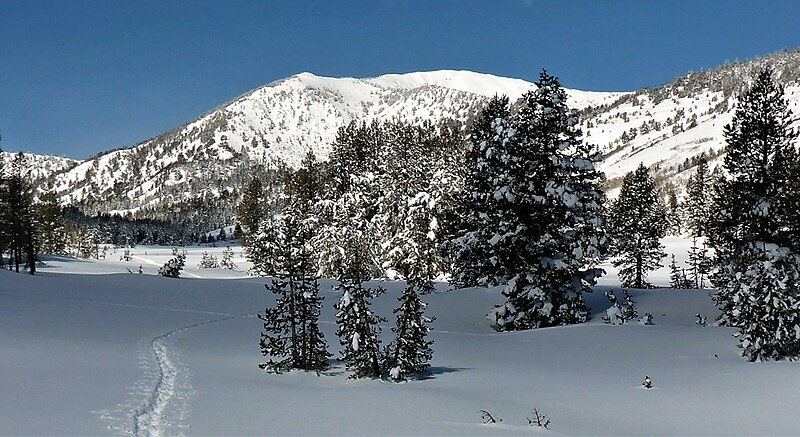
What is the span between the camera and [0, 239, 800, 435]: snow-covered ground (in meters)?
8.66

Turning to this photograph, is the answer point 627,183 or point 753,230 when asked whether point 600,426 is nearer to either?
point 753,230

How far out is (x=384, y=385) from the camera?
12703 millimetres

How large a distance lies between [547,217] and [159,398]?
1751cm

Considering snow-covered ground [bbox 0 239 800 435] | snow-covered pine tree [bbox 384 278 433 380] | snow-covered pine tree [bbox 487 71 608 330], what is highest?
snow-covered pine tree [bbox 487 71 608 330]

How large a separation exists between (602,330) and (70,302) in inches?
904

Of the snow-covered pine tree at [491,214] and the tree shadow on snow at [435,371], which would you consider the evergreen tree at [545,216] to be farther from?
the tree shadow on snow at [435,371]

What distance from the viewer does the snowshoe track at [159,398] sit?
806 centimetres

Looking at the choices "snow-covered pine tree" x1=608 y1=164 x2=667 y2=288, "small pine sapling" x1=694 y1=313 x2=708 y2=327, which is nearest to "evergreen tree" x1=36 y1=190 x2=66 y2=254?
"snow-covered pine tree" x1=608 y1=164 x2=667 y2=288

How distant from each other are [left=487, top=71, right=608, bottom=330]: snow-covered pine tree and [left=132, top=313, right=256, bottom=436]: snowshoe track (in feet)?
44.0

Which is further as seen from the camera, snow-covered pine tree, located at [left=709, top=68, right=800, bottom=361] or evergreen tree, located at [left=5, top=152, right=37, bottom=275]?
evergreen tree, located at [left=5, top=152, right=37, bottom=275]

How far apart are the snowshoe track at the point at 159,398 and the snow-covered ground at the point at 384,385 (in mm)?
41

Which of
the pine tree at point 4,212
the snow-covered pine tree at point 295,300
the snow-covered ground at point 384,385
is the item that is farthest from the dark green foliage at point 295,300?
the pine tree at point 4,212

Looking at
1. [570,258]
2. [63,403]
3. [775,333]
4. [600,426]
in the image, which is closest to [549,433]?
[600,426]

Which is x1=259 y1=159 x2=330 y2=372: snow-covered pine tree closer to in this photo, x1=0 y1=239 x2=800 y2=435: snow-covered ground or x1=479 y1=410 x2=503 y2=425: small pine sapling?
x1=0 y1=239 x2=800 y2=435: snow-covered ground
